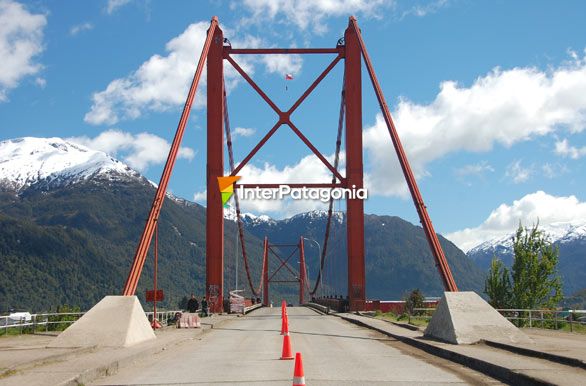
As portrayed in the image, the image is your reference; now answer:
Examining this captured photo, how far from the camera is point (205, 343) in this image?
2334 centimetres

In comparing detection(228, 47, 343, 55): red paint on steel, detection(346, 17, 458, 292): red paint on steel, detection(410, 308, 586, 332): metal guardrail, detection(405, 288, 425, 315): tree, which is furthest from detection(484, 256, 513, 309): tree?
detection(346, 17, 458, 292): red paint on steel

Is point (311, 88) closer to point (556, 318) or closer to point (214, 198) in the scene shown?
point (214, 198)

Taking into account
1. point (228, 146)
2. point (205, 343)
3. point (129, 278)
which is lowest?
point (205, 343)

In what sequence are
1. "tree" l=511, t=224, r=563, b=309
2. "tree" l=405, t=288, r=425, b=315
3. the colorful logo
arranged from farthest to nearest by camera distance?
"tree" l=511, t=224, r=563, b=309, "tree" l=405, t=288, r=425, b=315, the colorful logo

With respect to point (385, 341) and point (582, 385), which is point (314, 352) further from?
point (582, 385)

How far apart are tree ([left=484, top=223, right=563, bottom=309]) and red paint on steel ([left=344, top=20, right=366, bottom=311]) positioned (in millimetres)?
19429

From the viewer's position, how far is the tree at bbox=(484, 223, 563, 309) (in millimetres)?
65938

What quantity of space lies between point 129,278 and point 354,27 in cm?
3140

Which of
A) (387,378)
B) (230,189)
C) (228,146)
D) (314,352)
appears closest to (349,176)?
(230,189)

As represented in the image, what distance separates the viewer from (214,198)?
48.0 metres

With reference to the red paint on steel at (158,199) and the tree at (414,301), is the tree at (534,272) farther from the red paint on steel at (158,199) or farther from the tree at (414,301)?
the red paint on steel at (158,199)

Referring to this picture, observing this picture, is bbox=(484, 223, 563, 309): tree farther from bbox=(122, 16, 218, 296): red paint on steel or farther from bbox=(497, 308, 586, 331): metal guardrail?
bbox=(122, 16, 218, 296): red paint on steel

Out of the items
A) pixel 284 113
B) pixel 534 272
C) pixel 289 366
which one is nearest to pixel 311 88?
pixel 284 113

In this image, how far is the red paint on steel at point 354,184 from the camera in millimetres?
48750
